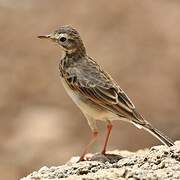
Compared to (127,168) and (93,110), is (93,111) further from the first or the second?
(127,168)

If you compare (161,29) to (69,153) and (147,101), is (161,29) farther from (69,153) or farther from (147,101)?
(69,153)

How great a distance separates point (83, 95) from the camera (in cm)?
800

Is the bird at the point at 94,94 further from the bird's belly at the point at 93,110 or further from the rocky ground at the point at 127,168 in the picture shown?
the rocky ground at the point at 127,168

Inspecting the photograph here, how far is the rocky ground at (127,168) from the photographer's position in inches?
244

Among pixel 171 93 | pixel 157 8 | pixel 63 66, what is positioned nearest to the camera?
pixel 63 66

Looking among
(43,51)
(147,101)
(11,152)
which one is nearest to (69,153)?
(11,152)

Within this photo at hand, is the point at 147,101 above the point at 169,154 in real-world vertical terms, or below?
above

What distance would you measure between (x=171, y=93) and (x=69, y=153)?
8.73 feet

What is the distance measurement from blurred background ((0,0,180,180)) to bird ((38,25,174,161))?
14.9ft

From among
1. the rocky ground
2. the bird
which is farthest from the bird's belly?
the rocky ground

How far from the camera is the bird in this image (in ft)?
25.3

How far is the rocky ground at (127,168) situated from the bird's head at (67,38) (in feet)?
5.08

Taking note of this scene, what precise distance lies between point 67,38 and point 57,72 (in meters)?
7.93

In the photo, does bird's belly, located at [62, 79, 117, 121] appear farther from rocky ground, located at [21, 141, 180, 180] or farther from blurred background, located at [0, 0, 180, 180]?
blurred background, located at [0, 0, 180, 180]
